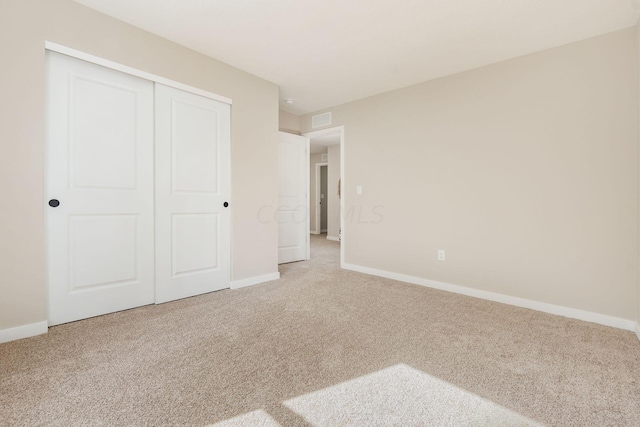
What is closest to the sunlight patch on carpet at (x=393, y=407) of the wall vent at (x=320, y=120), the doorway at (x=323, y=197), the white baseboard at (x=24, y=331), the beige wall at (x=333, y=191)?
the white baseboard at (x=24, y=331)

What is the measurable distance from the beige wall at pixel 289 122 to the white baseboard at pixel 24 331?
3508 millimetres

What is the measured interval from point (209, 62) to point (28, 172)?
1774 mm

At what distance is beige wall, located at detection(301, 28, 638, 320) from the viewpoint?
2268 millimetres

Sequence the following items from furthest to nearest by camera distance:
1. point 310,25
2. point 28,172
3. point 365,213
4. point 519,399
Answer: point 365,213
point 310,25
point 28,172
point 519,399

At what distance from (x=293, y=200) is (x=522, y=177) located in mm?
2985

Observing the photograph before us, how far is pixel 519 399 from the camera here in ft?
4.48

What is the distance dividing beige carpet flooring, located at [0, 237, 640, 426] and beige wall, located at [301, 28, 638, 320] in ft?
1.52

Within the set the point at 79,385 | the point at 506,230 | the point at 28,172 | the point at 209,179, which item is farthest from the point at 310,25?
the point at 79,385

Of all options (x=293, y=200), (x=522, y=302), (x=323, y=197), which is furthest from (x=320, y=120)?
(x=323, y=197)

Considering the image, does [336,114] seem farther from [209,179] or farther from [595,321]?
[595,321]

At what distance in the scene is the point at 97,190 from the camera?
2256 mm

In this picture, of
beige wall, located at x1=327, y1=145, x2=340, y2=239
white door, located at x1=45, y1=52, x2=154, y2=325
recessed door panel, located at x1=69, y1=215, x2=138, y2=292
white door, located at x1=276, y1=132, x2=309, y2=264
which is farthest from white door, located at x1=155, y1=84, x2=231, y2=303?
beige wall, located at x1=327, y1=145, x2=340, y2=239

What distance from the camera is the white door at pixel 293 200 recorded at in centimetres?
439

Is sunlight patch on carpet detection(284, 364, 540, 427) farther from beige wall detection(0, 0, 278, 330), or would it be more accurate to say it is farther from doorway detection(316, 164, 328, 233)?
doorway detection(316, 164, 328, 233)
